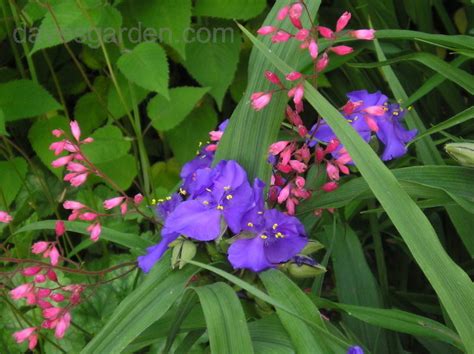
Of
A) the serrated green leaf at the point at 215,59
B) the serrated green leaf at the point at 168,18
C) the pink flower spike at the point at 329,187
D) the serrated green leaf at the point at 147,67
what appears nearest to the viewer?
the pink flower spike at the point at 329,187

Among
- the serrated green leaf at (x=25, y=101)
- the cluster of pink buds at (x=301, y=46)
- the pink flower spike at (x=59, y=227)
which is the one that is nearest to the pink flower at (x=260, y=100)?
the cluster of pink buds at (x=301, y=46)

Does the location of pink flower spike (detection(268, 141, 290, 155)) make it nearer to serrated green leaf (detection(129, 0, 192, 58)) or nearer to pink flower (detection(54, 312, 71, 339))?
pink flower (detection(54, 312, 71, 339))

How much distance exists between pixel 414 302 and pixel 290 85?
0.54 meters

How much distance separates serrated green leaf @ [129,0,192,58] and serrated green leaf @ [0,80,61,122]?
267 millimetres

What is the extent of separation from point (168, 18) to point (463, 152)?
0.79 m

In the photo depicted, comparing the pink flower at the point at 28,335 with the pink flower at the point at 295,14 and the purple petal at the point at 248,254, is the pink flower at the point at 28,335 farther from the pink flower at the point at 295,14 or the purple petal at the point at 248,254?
the pink flower at the point at 295,14

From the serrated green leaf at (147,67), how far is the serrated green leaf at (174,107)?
0.45 feet

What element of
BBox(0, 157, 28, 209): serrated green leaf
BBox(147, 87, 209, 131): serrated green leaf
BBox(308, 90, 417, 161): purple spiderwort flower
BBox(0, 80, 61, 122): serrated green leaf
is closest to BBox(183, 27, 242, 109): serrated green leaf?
BBox(147, 87, 209, 131): serrated green leaf

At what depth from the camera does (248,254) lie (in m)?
0.86

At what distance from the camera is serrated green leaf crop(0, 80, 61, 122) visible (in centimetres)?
151

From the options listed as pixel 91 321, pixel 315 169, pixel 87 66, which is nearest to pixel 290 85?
pixel 315 169

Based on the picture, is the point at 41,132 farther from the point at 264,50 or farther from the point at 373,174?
the point at 373,174

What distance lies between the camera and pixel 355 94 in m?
1.06

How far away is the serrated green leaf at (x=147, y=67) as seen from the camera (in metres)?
1.33
